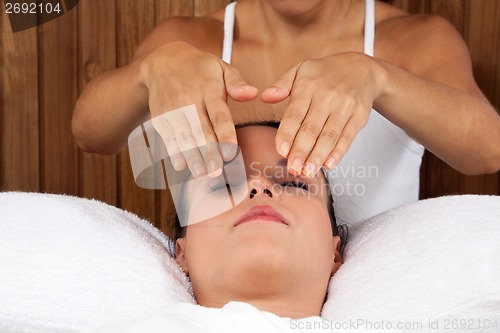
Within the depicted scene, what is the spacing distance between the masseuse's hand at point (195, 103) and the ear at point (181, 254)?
0.25m

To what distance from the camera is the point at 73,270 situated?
3.18 feet

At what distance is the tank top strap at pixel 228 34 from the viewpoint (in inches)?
59.9

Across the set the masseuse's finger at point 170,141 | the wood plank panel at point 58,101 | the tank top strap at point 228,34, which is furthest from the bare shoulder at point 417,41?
the wood plank panel at point 58,101

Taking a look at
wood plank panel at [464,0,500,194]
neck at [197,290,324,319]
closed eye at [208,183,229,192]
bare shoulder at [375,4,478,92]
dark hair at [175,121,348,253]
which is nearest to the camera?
neck at [197,290,324,319]

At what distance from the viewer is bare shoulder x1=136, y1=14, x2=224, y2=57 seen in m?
1.44

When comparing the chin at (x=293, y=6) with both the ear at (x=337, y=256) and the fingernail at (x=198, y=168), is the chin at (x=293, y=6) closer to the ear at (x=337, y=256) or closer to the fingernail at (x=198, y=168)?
the ear at (x=337, y=256)

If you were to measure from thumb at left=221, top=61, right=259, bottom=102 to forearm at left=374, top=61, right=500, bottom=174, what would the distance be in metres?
0.24

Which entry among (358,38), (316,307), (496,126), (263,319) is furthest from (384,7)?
(263,319)

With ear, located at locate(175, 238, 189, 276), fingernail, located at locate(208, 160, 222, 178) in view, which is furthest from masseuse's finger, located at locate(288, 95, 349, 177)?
ear, located at locate(175, 238, 189, 276)

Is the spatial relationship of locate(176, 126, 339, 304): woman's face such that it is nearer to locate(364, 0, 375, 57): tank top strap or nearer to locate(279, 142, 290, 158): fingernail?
locate(279, 142, 290, 158): fingernail

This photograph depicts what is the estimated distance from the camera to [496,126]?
1212mm

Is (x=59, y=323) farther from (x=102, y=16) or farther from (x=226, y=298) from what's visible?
(x=102, y=16)

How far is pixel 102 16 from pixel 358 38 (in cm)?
73

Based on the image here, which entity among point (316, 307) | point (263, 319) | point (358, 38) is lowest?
point (316, 307)
